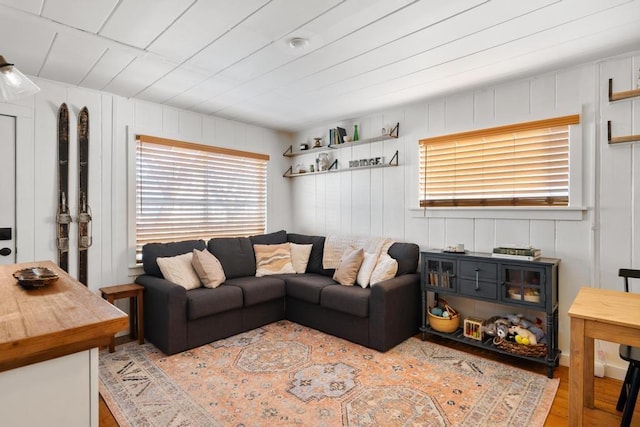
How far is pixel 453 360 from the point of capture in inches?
114

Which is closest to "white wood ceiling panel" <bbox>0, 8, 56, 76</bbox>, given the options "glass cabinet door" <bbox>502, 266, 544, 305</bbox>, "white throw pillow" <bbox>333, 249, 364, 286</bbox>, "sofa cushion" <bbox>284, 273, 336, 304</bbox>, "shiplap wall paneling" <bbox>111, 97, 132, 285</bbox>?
"shiplap wall paneling" <bbox>111, 97, 132, 285</bbox>

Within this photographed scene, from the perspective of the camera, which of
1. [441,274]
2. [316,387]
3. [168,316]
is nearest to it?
[316,387]

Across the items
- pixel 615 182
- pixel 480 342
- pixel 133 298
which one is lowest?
pixel 480 342

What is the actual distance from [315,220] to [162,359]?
8.31 ft

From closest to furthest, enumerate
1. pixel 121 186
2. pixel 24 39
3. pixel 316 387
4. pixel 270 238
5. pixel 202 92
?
1. pixel 24 39
2. pixel 316 387
3. pixel 202 92
4. pixel 121 186
5. pixel 270 238

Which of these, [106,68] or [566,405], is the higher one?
[106,68]

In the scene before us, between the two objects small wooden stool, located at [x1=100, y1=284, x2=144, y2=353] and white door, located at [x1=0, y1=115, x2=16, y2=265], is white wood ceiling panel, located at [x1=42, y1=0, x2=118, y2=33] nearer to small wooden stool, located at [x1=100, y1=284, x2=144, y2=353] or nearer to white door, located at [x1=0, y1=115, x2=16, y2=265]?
white door, located at [x1=0, y1=115, x2=16, y2=265]

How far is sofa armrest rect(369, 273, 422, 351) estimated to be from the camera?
9.92 ft

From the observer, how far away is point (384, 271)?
131 inches

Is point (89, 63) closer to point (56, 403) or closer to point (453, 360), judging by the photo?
point (56, 403)

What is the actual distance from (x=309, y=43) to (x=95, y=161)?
241cm

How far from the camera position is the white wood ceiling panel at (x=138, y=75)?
263 cm

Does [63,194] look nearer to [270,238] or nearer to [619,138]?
[270,238]

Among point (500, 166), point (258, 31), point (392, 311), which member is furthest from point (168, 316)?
point (500, 166)
